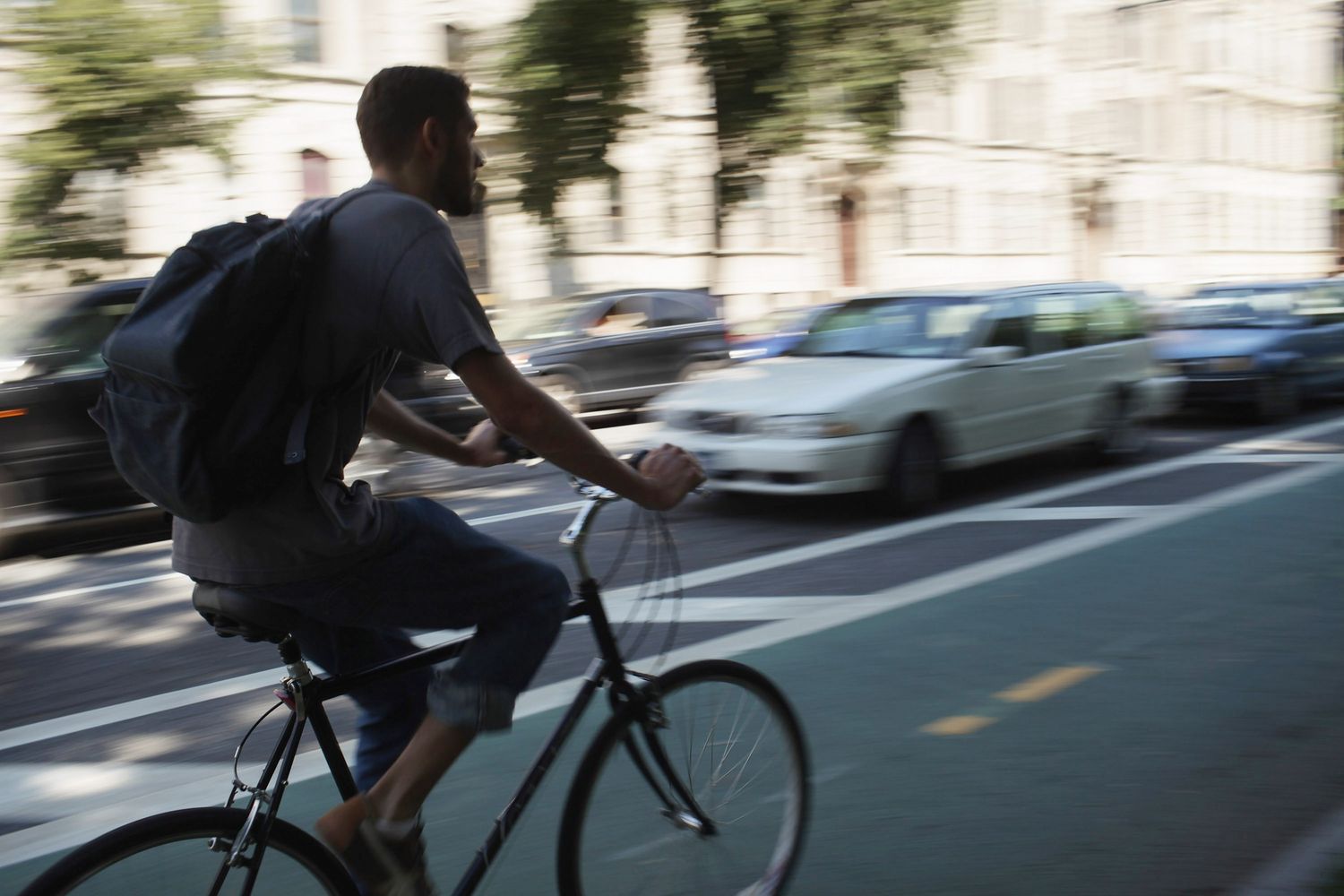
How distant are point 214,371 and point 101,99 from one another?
14601 millimetres

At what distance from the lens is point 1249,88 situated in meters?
53.7

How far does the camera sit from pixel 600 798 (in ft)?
9.05

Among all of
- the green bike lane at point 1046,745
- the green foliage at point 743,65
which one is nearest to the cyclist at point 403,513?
the green bike lane at point 1046,745

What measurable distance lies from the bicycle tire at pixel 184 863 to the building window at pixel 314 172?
86.5 feet

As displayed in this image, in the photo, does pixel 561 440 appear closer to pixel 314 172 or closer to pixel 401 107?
pixel 401 107

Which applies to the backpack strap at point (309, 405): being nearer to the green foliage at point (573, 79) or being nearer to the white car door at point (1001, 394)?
the white car door at point (1001, 394)

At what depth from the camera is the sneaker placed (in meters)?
2.52

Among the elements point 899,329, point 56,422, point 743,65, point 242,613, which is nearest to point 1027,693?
point 242,613

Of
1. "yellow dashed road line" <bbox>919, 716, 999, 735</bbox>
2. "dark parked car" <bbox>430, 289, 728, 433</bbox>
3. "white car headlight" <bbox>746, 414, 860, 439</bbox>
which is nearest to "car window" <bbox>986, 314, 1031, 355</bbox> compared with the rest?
"white car headlight" <bbox>746, 414, 860, 439</bbox>

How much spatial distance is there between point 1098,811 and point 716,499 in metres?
6.17

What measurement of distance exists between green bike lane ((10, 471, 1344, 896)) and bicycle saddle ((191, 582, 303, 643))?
3.07ft

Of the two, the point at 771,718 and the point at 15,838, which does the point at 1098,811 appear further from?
the point at 15,838

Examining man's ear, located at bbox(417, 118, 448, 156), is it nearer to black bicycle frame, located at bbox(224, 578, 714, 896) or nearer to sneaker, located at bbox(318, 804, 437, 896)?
black bicycle frame, located at bbox(224, 578, 714, 896)

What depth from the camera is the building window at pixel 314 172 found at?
27.5 m
